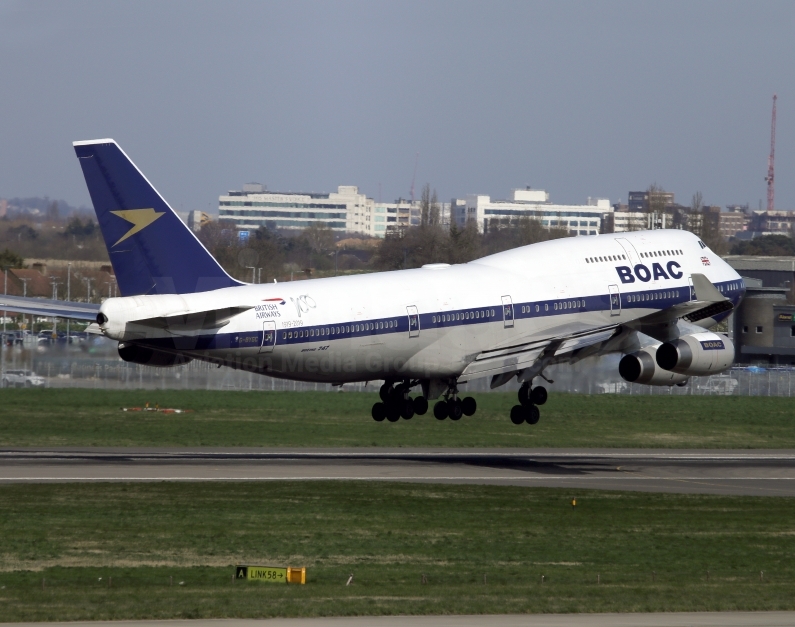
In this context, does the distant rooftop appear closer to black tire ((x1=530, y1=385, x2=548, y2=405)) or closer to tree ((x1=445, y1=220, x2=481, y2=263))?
tree ((x1=445, y1=220, x2=481, y2=263))

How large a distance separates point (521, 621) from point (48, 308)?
21278 mm

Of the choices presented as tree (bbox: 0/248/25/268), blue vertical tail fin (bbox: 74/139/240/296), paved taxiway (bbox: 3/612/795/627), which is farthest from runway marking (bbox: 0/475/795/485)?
tree (bbox: 0/248/25/268)

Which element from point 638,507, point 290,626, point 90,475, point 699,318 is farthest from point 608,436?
point 290,626

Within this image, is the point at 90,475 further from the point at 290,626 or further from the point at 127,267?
the point at 290,626

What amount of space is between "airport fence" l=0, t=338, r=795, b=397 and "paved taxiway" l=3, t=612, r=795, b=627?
1603 inches

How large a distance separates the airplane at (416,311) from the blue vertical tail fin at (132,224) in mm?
46

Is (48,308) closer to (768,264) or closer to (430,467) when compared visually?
(430,467)

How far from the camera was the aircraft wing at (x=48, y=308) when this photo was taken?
38.1 meters

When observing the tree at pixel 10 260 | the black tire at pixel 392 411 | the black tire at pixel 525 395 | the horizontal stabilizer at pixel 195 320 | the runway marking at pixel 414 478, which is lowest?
the runway marking at pixel 414 478

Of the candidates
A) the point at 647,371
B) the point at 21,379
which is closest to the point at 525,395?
the point at 647,371

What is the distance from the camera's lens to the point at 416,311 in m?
46.1

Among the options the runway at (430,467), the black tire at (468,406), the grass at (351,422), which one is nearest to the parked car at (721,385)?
the grass at (351,422)

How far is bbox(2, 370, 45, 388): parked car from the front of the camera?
245 feet

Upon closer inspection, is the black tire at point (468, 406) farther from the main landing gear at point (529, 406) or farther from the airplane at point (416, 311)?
the main landing gear at point (529, 406)
